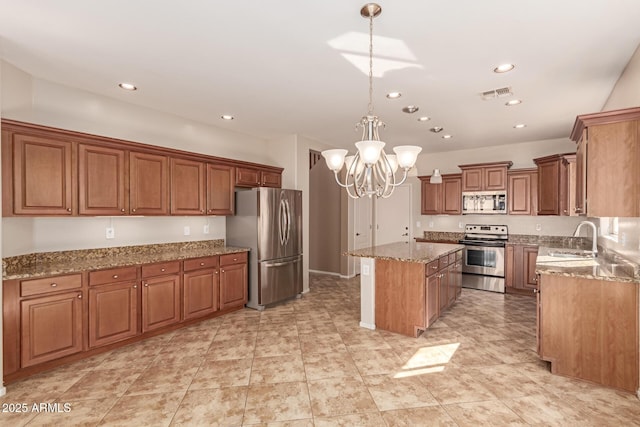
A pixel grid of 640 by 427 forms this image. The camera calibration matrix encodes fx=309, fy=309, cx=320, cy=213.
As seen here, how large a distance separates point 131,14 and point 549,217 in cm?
657

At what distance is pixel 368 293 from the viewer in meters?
3.83

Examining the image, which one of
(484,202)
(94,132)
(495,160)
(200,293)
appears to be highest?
(495,160)

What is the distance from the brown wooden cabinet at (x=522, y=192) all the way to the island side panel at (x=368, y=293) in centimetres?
342

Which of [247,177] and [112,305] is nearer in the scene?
[112,305]

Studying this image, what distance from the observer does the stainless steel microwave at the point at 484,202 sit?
5.68 meters

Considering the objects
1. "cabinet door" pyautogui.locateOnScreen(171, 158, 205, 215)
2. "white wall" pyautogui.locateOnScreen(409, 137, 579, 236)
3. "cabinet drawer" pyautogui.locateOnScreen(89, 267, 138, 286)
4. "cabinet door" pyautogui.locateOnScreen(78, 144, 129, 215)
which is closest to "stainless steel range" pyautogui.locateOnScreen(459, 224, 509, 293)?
"white wall" pyautogui.locateOnScreen(409, 137, 579, 236)

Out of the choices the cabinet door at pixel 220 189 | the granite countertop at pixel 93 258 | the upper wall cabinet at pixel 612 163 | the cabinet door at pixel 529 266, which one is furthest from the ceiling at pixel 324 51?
the cabinet door at pixel 529 266

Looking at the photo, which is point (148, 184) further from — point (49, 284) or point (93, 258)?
point (49, 284)

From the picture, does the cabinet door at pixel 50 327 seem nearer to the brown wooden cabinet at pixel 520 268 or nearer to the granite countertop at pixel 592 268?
the granite countertop at pixel 592 268

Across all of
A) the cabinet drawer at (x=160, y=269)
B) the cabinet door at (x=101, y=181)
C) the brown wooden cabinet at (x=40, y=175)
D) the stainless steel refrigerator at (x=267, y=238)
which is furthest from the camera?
the stainless steel refrigerator at (x=267, y=238)

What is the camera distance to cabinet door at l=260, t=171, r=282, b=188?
499 cm

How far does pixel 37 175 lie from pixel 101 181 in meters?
0.52

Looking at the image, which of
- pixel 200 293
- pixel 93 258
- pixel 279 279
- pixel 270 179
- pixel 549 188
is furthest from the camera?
pixel 270 179

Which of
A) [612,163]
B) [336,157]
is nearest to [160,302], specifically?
[336,157]
